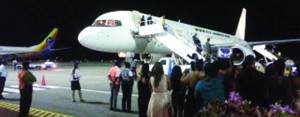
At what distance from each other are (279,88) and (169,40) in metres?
14.1

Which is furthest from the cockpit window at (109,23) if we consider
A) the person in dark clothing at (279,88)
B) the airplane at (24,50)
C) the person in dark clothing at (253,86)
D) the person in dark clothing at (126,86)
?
the airplane at (24,50)

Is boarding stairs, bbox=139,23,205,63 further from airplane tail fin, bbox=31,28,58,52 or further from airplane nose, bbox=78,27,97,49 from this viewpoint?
airplane tail fin, bbox=31,28,58,52

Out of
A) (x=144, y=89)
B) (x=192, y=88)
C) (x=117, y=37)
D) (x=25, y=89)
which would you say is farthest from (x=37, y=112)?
(x=117, y=37)

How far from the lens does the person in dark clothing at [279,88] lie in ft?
21.7

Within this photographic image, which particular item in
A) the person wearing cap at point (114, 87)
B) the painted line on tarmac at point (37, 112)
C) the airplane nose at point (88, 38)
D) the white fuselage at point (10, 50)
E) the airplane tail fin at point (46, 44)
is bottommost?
the painted line on tarmac at point (37, 112)

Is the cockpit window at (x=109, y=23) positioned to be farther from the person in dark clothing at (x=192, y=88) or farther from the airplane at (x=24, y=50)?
the airplane at (x=24, y=50)

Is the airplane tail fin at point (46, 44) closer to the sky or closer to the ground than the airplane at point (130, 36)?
closer to the sky

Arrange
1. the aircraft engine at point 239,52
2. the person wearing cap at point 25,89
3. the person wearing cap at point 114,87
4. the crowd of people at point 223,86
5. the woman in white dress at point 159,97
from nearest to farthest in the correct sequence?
the crowd of people at point 223,86
the woman in white dress at point 159,97
the person wearing cap at point 25,89
the person wearing cap at point 114,87
the aircraft engine at point 239,52

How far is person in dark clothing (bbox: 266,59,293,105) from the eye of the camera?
21.7 ft

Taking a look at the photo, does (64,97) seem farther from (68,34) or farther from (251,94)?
(68,34)

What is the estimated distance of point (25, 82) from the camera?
9.56 meters

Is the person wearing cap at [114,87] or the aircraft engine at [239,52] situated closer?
the person wearing cap at [114,87]

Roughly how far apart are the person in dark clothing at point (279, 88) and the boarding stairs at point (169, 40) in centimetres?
1274

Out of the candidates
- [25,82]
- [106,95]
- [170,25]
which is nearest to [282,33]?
[170,25]
